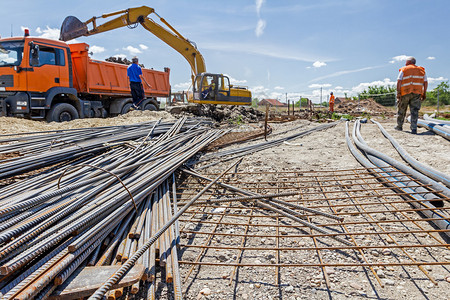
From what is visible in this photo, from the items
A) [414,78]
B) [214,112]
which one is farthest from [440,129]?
[214,112]

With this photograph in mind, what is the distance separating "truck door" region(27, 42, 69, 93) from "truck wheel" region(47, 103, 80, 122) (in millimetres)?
592

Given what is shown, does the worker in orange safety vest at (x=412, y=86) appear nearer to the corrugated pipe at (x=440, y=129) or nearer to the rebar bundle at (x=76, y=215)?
the corrugated pipe at (x=440, y=129)

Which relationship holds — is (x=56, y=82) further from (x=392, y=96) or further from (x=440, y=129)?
(x=392, y=96)

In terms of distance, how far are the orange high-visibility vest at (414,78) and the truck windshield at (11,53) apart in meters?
10.1

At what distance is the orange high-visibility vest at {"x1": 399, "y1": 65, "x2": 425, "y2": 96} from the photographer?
711cm

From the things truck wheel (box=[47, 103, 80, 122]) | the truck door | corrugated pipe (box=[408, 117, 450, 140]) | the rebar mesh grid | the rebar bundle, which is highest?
the truck door

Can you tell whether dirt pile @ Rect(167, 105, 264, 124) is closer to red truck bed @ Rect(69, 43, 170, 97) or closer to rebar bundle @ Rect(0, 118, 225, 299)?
red truck bed @ Rect(69, 43, 170, 97)

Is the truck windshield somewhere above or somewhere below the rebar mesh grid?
above

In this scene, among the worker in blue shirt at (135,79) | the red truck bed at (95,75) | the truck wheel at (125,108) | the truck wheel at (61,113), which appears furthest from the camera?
the truck wheel at (125,108)

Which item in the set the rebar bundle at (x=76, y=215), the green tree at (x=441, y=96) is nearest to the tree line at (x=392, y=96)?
the green tree at (x=441, y=96)

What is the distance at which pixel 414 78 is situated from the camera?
7.11 meters

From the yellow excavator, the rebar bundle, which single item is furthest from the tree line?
the rebar bundle

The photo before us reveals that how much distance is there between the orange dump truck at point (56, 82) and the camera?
7969 millimetres

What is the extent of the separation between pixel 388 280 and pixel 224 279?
1193 millimetres
